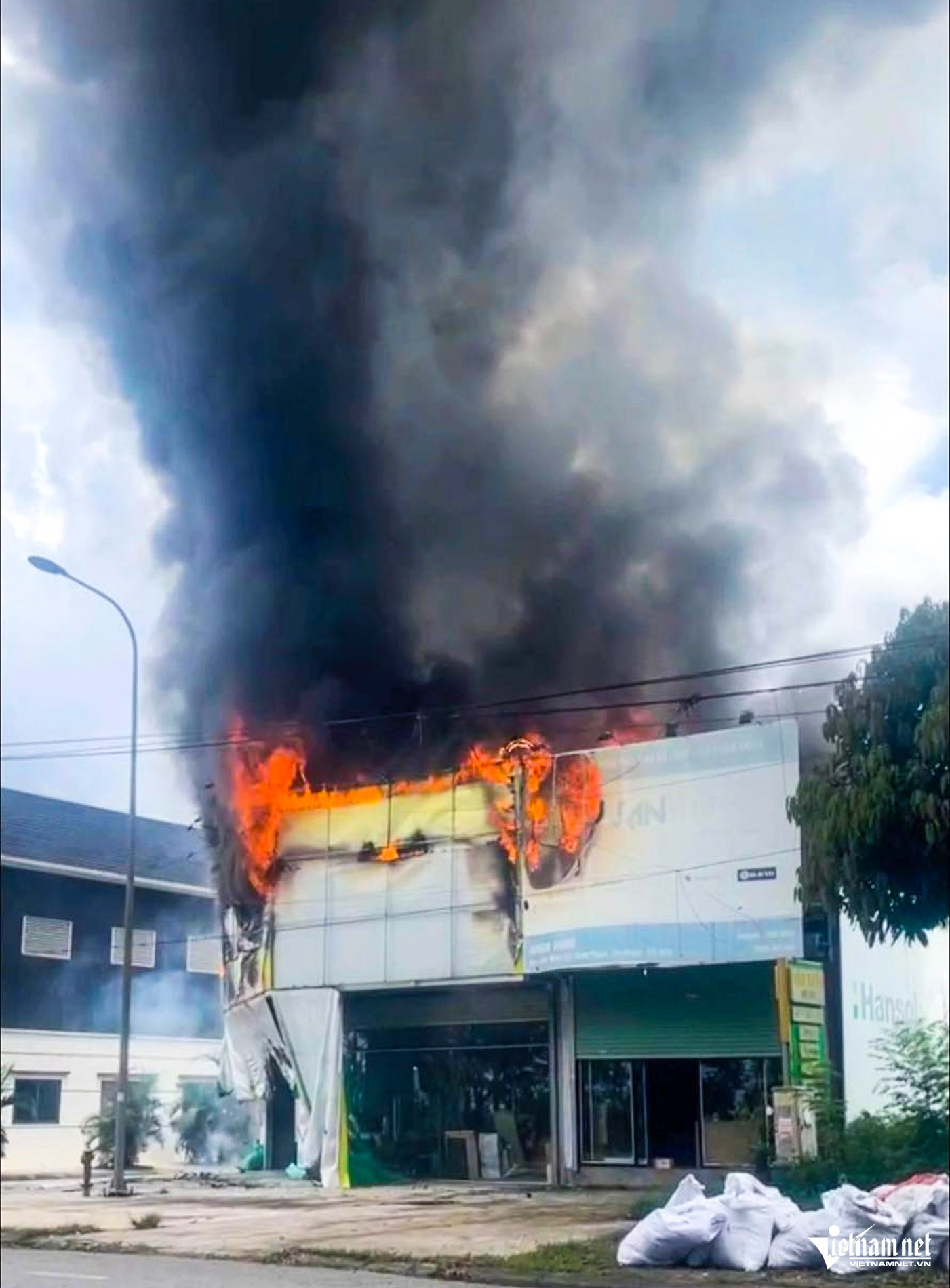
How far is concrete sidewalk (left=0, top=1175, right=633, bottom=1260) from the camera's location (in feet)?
32.6

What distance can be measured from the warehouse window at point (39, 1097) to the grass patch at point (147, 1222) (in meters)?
1.57

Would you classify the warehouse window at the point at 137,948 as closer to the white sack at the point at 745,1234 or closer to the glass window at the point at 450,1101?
the glass window at the point at 450,1101

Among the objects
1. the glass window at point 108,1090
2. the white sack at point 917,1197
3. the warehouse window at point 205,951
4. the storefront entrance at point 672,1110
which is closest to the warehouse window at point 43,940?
the glass window at point 108,1090

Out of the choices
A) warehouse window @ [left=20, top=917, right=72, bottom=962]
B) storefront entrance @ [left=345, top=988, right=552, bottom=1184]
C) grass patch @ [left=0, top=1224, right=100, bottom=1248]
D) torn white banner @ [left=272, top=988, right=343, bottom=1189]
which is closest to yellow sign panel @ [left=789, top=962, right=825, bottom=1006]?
storefront entrance @ [left=345, top=988, right=552, bottom=1184]

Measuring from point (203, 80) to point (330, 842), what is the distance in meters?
5.45

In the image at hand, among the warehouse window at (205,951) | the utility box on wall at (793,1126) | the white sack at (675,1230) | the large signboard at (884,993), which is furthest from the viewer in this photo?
the warehouse window at (205,951)

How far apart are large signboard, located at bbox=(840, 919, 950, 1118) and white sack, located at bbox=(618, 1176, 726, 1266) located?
238 centimetres

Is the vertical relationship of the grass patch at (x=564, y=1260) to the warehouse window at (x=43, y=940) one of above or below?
below

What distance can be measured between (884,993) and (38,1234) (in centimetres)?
703

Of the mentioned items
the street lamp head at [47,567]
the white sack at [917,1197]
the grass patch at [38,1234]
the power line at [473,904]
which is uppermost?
the street lamp head at [47,567]

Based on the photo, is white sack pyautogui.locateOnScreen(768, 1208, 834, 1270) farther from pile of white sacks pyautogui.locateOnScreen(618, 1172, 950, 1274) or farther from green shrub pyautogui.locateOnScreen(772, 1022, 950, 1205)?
green shrub pyautogui.locateOnScreen(772, 1022, 950, 1205)

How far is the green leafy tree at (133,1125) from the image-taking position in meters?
12.3

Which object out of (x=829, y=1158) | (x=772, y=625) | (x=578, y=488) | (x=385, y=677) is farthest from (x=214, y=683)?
(x=829, y=1158)

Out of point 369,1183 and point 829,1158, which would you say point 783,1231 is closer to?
point 829,1158
